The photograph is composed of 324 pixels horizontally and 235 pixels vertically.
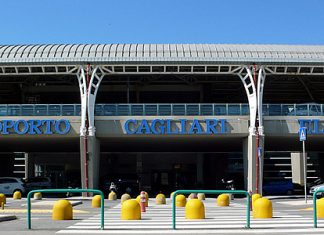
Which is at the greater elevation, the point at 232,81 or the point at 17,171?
the point at 232,81

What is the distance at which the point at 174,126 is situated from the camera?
33594mm

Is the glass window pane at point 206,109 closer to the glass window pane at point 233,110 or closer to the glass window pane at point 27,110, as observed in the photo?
the glass window pane at point 233,110

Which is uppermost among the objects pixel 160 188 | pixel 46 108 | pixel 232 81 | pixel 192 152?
pixel 232 81

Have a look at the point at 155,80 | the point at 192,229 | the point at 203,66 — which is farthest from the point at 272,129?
the point at 192,229

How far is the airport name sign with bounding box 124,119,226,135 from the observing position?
3344 centimetres

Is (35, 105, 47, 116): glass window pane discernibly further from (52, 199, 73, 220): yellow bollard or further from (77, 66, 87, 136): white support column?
(52, 199, 73, 220): yellow bollard

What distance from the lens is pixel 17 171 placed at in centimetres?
5653

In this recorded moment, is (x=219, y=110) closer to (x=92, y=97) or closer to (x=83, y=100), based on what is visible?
(x=92, y=97)

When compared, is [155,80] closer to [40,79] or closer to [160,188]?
[40,79]

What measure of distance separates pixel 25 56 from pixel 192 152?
20851mm

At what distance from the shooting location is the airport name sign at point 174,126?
3344cm

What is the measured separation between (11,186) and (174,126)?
13.1m

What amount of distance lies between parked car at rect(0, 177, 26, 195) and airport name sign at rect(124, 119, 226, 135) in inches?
380

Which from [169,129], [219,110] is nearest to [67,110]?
[169,129]
